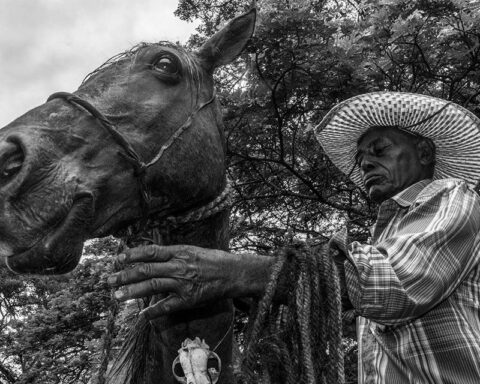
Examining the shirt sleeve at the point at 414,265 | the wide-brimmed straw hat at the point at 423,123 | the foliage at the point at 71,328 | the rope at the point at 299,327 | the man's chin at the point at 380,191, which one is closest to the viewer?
the shirt sleeve at the point at 414,265

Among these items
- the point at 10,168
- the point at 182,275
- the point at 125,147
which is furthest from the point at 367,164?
the point at 10,168

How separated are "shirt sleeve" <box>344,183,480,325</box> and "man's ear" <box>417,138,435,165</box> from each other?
2.41ft

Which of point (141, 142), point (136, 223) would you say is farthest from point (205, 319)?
point (141, 142)

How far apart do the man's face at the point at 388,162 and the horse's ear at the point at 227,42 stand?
74 cm

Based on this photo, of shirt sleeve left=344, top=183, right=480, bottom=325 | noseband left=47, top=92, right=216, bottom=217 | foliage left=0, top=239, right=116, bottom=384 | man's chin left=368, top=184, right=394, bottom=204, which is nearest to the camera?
shirt sleeve left=344, top=183, right=480, bottom=325

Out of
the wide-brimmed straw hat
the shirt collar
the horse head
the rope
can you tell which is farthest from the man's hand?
the wide-brimmed straw hat

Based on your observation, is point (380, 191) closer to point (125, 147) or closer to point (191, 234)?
point (191, 234)

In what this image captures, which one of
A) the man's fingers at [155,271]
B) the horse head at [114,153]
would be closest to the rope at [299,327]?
the man's fingers at [155,271]

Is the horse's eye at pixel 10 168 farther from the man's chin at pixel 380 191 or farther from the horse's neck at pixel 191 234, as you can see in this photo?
the man's chin at pixel 380 191

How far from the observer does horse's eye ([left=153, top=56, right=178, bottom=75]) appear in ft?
7.36

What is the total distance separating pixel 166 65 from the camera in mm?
2258

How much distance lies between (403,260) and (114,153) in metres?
1.04

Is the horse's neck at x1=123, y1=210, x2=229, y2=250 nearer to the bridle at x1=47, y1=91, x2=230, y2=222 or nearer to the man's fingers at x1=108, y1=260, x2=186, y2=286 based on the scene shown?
the bridle at x1=47, y1=91, x2=230, y2=222

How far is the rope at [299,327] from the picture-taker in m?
1.60
